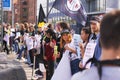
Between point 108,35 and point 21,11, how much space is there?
514 feet

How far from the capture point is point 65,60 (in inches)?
212

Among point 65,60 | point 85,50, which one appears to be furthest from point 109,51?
point 85,50

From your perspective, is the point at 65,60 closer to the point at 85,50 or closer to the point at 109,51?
the point at 85,50

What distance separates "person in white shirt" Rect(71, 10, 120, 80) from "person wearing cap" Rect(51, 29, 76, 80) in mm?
1511

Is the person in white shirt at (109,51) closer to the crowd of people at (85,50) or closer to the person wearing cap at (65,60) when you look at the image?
the crowd of people at (85,50)

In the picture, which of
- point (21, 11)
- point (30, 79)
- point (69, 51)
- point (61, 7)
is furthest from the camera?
point (21, 11)

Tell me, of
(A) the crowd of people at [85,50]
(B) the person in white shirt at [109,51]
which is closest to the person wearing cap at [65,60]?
(A) the crowd of people at [85,50]

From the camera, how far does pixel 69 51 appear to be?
732cm

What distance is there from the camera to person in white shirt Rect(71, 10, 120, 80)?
7.78 feet

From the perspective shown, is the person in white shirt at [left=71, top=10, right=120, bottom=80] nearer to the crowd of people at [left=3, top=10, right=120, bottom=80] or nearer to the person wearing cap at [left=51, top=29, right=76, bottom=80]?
the crowd of people at [left=3, top=10, right=120, bottom=80]

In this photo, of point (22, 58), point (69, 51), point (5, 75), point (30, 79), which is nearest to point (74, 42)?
point (69, 51)

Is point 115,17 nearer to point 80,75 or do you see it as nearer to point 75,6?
point 80,75

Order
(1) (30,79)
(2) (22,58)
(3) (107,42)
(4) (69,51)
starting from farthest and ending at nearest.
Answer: (2) (22,58) → (1) (30,79) → (4) (69,51) → (3) (107,42)

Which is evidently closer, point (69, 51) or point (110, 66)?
point (110, 66)
